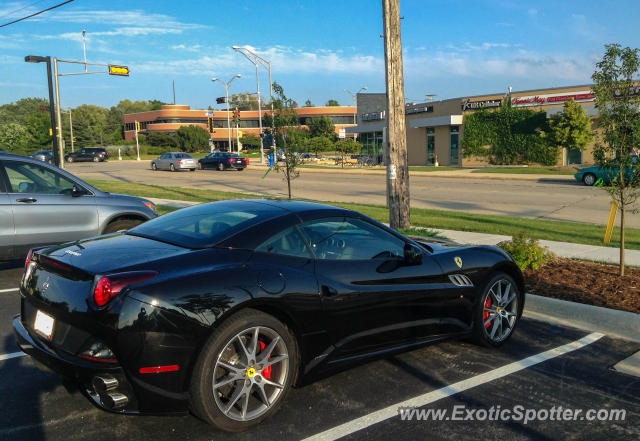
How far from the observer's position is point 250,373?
3.62 m

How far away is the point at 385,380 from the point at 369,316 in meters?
0.62

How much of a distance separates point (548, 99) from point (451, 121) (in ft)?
24.0

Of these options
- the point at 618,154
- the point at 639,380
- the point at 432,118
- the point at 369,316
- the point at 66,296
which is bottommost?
the point at 639,380

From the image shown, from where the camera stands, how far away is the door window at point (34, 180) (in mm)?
7539

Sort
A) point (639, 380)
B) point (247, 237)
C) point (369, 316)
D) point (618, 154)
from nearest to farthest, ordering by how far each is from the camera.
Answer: point (247, 237) → point (369, 316) → point (639, 380) → point (618, 154)

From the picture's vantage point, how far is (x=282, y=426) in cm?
368

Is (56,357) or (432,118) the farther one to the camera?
(432,118)

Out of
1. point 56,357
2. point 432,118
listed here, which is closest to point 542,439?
point 56,357

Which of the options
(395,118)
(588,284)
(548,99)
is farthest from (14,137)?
(588,284)

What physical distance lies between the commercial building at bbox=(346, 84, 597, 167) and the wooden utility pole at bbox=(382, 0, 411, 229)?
30816 millimetres

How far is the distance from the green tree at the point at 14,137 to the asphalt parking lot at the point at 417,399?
80913mm

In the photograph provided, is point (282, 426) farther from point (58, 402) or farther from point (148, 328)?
point (58, 402)

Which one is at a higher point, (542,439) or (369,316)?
(369,316)

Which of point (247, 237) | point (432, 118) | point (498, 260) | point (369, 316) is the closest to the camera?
point (247, 237)
